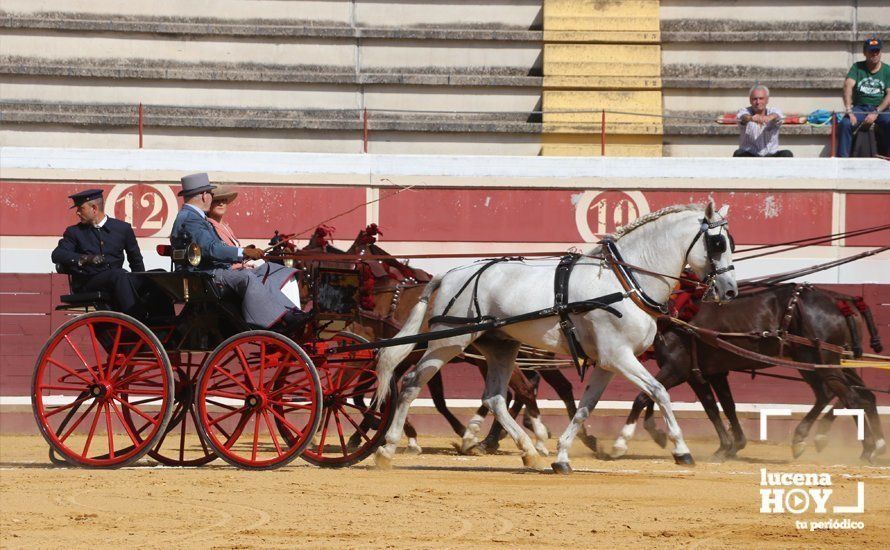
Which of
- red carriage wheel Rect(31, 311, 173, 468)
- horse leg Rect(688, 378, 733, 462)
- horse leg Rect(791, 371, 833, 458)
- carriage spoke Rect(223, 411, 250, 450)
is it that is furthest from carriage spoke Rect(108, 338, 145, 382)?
horse leg Rect(791, 371, 833, 458)

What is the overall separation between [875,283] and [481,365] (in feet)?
12.9

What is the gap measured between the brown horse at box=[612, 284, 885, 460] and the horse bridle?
192cm

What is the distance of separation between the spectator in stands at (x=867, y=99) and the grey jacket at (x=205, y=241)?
7.68m

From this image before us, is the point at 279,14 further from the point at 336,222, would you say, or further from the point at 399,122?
the point at 336,222

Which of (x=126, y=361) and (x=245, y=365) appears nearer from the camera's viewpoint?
(x=245, y=365)

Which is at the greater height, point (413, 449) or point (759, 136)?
point (759, 136)

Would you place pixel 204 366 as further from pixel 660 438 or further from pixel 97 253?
pixel 660 438

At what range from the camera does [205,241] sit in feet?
29.2

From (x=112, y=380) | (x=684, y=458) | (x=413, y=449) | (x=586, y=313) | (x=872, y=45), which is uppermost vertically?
(x=872, y=45)

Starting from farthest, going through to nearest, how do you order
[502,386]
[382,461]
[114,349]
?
[502,386]
[382,461]
[114,349]

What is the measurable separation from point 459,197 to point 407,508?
6.90m

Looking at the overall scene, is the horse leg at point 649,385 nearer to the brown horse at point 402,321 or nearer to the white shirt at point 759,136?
the brown horse at point 402,321

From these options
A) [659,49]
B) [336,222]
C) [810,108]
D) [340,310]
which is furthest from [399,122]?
[340,310]

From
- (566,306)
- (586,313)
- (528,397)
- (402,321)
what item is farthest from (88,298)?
(528,397)
